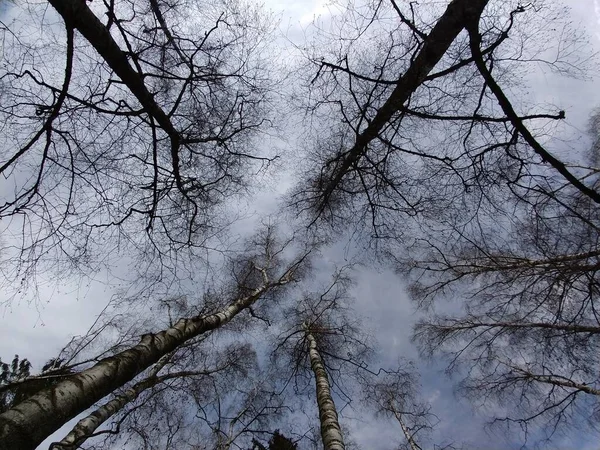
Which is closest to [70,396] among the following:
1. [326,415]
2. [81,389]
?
[81,389]

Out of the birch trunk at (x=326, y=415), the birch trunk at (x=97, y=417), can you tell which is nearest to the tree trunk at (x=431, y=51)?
the birch trunk at (x=326, y=415)

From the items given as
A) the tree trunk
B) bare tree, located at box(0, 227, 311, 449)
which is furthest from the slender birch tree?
the tree trunk

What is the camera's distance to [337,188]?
6.01 metres

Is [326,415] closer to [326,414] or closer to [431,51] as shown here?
[326,414]

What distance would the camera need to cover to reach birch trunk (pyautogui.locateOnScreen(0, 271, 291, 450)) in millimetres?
1921

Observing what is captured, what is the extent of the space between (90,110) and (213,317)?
117 inches

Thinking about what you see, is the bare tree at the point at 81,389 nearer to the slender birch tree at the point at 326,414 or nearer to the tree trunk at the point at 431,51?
the slender birch tree at the point at 326,414

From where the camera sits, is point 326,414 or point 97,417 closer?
point 97,417

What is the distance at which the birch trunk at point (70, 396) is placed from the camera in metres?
1.92

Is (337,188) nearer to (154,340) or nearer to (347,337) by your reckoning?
(154,340)

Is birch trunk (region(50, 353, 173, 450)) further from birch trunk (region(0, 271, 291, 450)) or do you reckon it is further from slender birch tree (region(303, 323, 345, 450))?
slender birch tree (region(303, 323, 345, 450))

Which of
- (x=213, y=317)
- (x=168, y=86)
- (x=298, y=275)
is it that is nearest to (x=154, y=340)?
(x=213, y=317)

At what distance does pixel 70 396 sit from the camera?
231cm

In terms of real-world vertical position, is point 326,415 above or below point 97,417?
above
